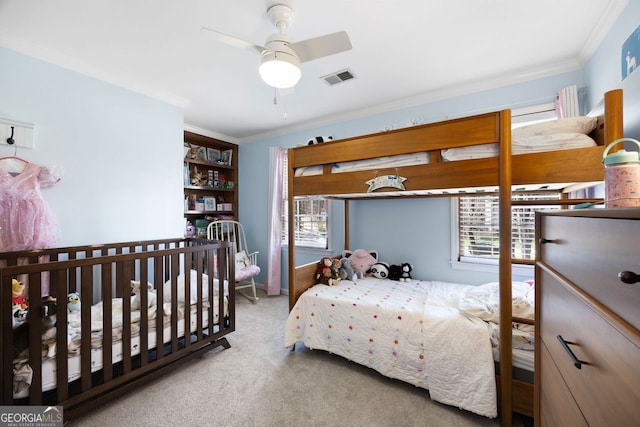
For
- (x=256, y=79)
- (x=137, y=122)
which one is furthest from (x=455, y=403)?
(x=137, y=122)

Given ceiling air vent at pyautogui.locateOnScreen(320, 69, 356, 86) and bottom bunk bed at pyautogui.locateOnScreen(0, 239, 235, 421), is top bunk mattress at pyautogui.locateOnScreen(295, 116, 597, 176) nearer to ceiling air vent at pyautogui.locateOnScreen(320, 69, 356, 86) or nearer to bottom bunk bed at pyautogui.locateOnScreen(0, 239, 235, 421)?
ceiling air vent at pyautogui.locateOnScreen(320, 69, 356, 86)

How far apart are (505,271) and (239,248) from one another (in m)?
3.52

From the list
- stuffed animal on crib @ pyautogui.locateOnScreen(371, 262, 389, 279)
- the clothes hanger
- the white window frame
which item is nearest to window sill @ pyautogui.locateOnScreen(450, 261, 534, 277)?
the white window frame

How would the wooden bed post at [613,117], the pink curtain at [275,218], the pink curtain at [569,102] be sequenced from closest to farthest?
the wooden bed post at [613,117], the pink curtain at [569,102], the pink curtain at [275,218]

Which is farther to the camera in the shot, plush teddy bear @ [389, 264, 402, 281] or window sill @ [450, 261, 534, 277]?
plush teddy bear @ [389, 264, 402, 281]

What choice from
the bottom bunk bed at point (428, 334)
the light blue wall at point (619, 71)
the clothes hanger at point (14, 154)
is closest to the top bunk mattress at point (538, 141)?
the light blue wall at point (619, 71)

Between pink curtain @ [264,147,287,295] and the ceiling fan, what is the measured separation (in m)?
2.12

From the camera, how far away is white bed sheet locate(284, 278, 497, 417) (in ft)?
4.93

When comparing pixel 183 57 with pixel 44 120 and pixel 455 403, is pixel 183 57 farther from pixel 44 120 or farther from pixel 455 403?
pixel 455 403

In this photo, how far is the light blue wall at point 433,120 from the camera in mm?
1614

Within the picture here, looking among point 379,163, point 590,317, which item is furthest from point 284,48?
point 590,317

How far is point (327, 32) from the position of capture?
180 centimetres

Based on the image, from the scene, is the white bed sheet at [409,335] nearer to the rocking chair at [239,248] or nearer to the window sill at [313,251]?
the window sill at [313,251]

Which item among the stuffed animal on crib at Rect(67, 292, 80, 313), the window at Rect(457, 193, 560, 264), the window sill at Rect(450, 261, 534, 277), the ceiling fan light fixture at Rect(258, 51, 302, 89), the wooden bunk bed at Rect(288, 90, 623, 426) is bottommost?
the stuffed animal on crib at Rect(67, 292, 80, 313)
